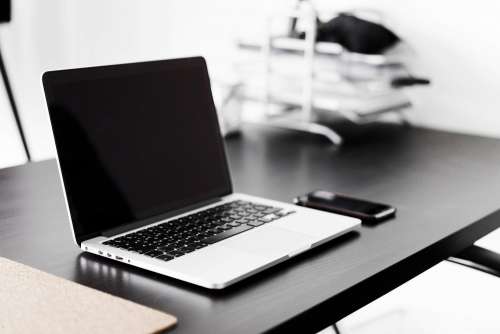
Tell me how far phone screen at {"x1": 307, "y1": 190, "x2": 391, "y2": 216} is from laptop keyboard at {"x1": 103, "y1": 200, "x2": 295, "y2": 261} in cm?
9

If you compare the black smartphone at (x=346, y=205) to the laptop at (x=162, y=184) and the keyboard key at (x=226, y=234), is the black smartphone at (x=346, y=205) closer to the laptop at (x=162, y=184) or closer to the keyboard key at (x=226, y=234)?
the laptop at (x=162, y=184)

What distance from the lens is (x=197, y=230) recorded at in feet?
3.05

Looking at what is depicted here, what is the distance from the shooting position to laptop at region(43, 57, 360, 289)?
855 millimetres

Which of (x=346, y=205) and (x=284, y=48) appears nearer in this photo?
(x=346, y=205)

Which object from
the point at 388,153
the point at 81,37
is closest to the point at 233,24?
the point at 81,37

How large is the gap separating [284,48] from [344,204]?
80 centimetres

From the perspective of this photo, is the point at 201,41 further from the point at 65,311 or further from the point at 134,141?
the point at 65,311

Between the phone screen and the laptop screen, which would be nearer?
the laptop screen

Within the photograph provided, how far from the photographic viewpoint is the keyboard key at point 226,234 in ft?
2.92

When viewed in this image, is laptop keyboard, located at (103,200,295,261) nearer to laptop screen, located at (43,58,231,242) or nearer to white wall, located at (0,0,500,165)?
laptop screen, located at (43,58,231,242)

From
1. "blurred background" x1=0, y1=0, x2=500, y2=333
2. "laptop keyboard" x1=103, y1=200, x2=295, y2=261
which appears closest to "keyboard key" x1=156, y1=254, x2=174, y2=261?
"laptop keyboard" x1=103, y1=200, x2=295, y2=261

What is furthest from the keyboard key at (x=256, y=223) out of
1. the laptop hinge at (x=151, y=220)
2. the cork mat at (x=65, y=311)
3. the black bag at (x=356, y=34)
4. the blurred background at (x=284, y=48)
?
the black bag at (x=356, y=34)

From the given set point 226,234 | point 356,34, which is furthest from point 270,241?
point 356,34

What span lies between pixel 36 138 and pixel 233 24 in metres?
0.73
